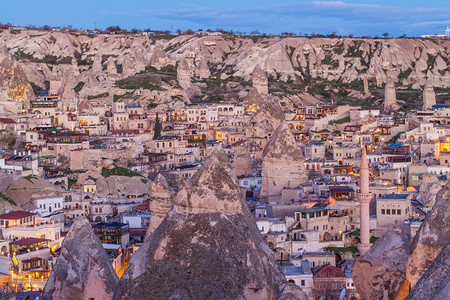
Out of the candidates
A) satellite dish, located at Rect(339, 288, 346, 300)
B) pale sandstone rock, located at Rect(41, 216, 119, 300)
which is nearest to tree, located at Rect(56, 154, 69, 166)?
pale sandstone rock, located at Rect(41, 216, 119, 300)

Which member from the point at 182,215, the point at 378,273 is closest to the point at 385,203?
the point at 378,273

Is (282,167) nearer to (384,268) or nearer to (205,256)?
(384,268)

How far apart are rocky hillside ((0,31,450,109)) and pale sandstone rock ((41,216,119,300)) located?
2473 inches

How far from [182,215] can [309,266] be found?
15.7 meters

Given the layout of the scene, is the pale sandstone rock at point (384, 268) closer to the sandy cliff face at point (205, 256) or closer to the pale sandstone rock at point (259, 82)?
the sandy cliff face at point (205, 256)

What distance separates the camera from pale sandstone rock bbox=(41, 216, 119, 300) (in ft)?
89.2

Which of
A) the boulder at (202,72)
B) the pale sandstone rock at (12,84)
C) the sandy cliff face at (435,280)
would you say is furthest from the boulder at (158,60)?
the sandy cliff face at (435,280)

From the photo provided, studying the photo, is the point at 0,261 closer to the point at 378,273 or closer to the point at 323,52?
the point at 378,273

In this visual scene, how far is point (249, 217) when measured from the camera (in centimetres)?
2478

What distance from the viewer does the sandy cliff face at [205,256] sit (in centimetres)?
2220

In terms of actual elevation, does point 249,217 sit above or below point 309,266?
above

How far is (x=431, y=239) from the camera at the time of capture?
76.2 ft

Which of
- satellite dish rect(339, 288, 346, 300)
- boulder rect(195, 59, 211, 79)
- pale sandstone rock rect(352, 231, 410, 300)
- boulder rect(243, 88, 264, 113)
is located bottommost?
satellite dish rect(339, 288, 346, 300)

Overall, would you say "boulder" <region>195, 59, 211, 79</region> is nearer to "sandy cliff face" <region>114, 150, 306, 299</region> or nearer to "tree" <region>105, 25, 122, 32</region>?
"tree" <region>105, 25, 122, 32</region>
